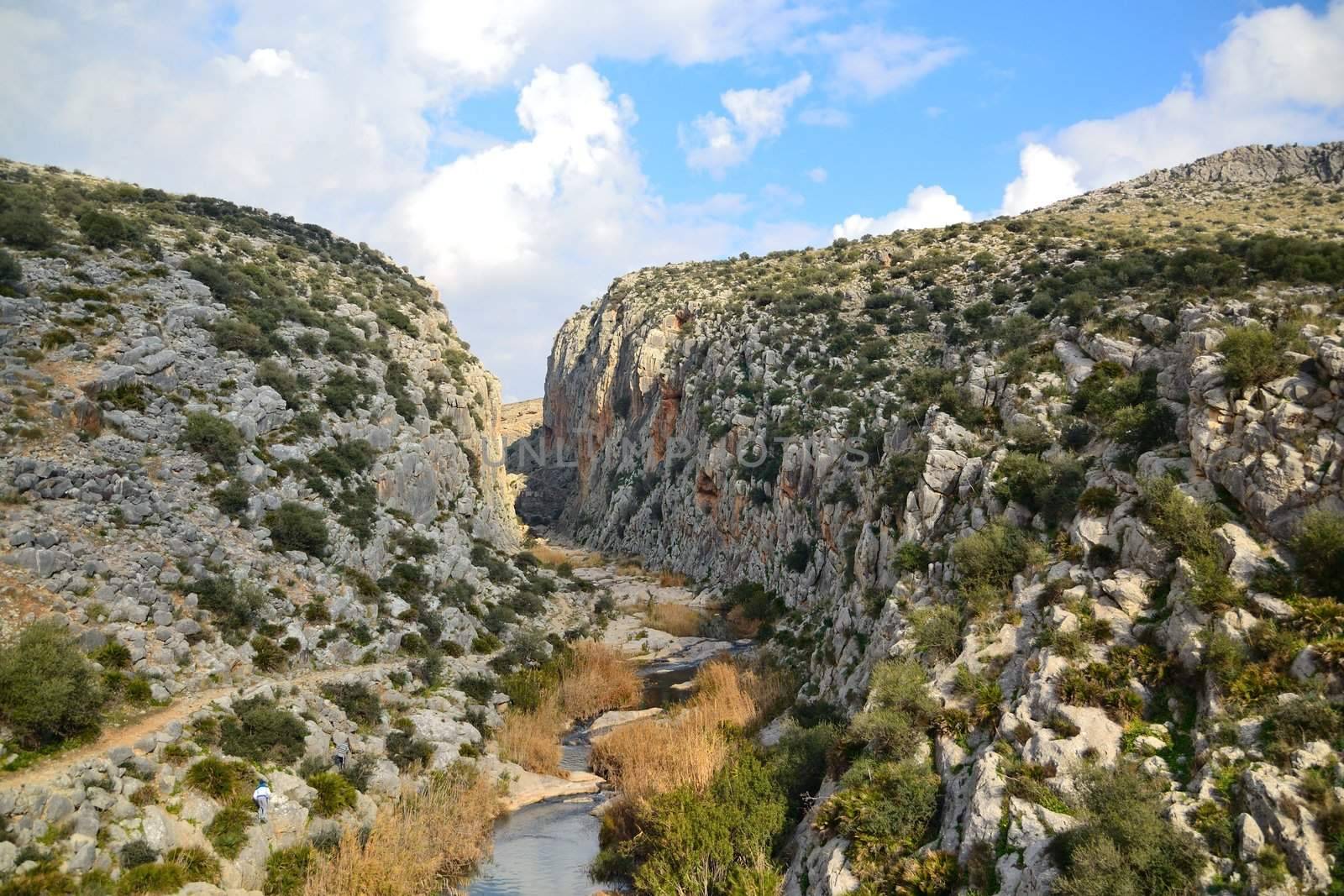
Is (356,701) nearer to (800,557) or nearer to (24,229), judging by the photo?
(800,557)

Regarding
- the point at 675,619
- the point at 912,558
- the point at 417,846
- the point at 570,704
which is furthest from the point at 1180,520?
the point at 675,619

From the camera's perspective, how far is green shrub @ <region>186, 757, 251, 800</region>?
18.6 meters

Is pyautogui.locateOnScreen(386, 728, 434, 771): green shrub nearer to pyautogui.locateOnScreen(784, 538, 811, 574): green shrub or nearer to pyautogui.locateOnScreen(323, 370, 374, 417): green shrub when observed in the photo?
pyautogui.locateOnScreen(323, 370, 374, 417): green shrub

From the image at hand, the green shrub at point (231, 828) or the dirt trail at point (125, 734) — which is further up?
the dirt trail at point (125, 734)

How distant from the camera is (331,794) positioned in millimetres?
20859

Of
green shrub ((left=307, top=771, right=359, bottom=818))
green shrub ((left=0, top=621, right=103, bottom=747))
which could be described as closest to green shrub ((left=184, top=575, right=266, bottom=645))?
green shrub ((left=0, top=621, right=103, bottom=747))

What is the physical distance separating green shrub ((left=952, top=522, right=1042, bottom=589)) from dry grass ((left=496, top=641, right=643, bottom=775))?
15994mm

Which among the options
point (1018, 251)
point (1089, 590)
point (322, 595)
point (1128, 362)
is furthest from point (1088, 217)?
point (322, 595)

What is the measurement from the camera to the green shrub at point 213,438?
30281mm

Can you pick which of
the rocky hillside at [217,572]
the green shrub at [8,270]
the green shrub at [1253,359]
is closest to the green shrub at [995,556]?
the green shrub at [1253,359]

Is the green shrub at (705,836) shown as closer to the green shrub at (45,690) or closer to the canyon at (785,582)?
the canyon at (785,582)

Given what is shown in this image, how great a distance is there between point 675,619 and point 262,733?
29926 mm

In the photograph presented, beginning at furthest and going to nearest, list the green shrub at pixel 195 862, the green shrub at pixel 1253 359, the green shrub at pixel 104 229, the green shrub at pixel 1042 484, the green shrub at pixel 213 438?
the green shrub at pixel 104 229 → the green shrub at pixel 213 438 → the green shrub at pixel 1042 484 → the green shrub at pixel 1253 359 → the green shrub at pixel 195 862

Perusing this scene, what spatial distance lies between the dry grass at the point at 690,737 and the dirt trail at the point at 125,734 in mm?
10747
